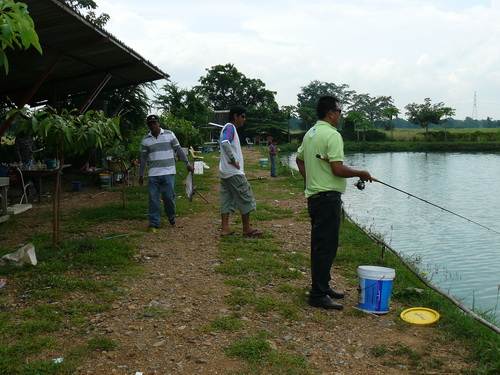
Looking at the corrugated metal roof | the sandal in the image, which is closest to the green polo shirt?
the sandal

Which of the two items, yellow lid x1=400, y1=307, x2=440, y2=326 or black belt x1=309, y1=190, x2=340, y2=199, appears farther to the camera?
black belt x1=309, y1=190, x2=340, y2=199

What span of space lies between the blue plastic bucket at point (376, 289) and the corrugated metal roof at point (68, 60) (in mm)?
4903

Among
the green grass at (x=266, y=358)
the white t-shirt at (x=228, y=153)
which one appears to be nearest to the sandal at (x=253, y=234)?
the white t-shirt at (x=228, y=153)

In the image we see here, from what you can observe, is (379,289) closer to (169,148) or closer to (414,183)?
(169,148)

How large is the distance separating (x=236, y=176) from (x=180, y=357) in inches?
142

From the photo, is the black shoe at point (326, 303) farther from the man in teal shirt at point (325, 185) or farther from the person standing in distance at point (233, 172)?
the person standing in distance at point (233, 172)

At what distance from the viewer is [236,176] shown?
22.9 ft

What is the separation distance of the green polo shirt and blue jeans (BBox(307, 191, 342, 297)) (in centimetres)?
7

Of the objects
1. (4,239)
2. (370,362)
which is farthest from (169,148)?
(370,362)

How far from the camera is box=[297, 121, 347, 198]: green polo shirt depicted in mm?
4406

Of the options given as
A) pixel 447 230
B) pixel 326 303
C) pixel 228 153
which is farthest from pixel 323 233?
→ pixel 447 230

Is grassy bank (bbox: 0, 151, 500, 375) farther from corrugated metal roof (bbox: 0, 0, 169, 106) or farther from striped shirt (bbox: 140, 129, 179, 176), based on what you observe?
corrugated metal roof (bbox: 0, 0, 169, 106)

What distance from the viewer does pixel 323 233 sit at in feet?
14.9

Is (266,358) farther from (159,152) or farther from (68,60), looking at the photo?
(68,60)
